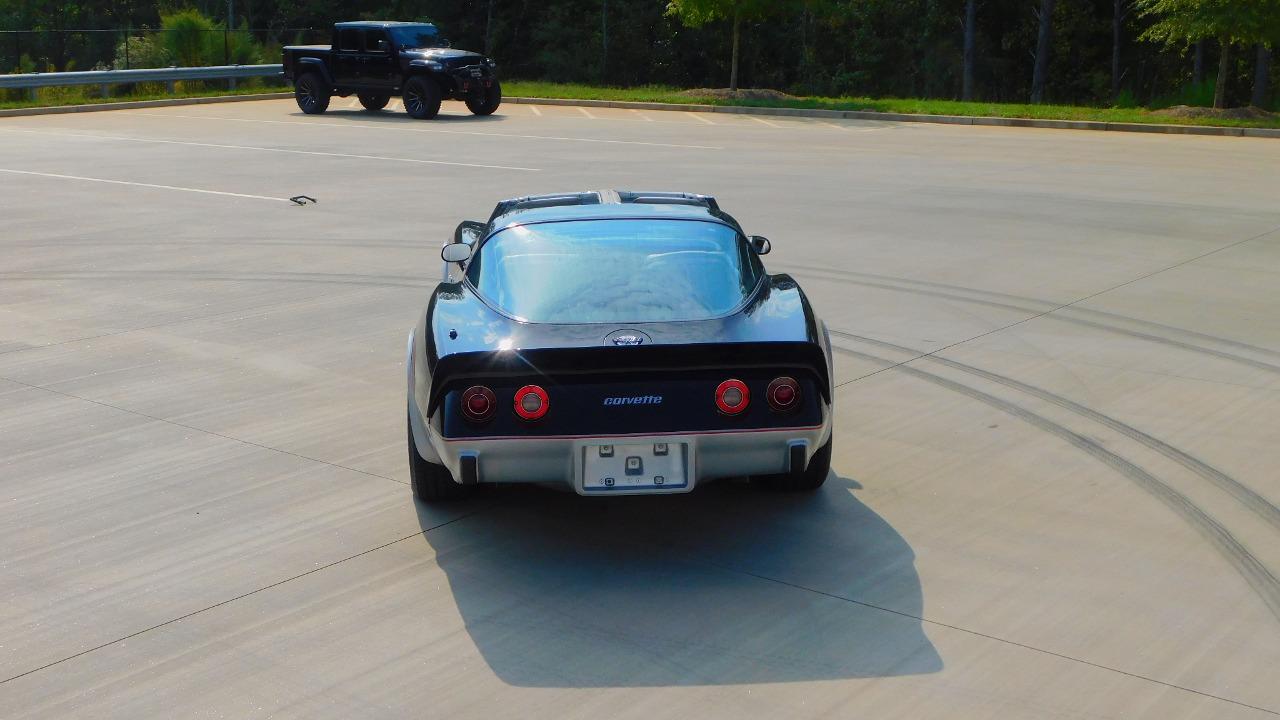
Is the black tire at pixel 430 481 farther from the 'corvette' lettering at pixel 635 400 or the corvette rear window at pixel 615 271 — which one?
the 'corvette' lettering at pixel 635 400

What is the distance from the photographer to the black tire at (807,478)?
20.9 feet

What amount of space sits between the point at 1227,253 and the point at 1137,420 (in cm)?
602

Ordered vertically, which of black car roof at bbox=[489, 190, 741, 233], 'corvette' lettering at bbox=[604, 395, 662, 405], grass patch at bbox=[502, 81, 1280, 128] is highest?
grass patch at bbox=[502, 81, 1280, 128]

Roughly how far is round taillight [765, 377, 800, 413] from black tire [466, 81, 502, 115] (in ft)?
83.1

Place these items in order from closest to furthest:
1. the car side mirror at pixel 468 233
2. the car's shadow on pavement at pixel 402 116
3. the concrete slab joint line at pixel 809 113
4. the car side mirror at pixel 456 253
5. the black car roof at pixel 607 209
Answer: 1. the black car roof at pixel 607 209
2. the car side mirror at pixel 456 253
3. the car side mirror at pixel 468 233
4. the concrete slab joint line at pixel 809 113
5. the car's shadow on pavement at pixel 402 116

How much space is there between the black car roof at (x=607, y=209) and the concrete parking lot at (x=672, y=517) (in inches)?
51.2

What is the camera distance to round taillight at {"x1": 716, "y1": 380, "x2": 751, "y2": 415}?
217 inches

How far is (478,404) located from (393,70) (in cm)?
2580

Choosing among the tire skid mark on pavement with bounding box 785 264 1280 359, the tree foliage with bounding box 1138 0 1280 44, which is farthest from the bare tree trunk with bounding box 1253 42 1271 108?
the tire skid mark on pavement with bounding box 785 264 1280 359

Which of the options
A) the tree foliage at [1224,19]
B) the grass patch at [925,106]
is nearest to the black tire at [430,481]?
the grass patch at [925,106]

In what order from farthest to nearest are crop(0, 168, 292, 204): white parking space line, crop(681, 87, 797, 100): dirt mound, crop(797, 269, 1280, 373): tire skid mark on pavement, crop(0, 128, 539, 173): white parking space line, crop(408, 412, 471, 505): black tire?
crop(681, 87, 797, 100): dirt mound < crop(0, 128, 539, 173): white parking space line < crop(0, 168, 292, 204): white parking space line < crop(797, 269, 1280, 373): tire skid mark on pavement < crop(408, 412, 471, 505): black tire

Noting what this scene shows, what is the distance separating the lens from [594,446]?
5.47 meters

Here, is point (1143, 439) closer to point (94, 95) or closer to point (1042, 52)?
point (94, 95)

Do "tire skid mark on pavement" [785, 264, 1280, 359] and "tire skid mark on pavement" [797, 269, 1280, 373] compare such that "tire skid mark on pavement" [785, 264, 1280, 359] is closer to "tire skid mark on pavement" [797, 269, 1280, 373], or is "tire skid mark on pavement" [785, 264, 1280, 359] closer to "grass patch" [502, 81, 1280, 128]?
"tire skid mark on pavement" [797, 269, 1280, 373]
